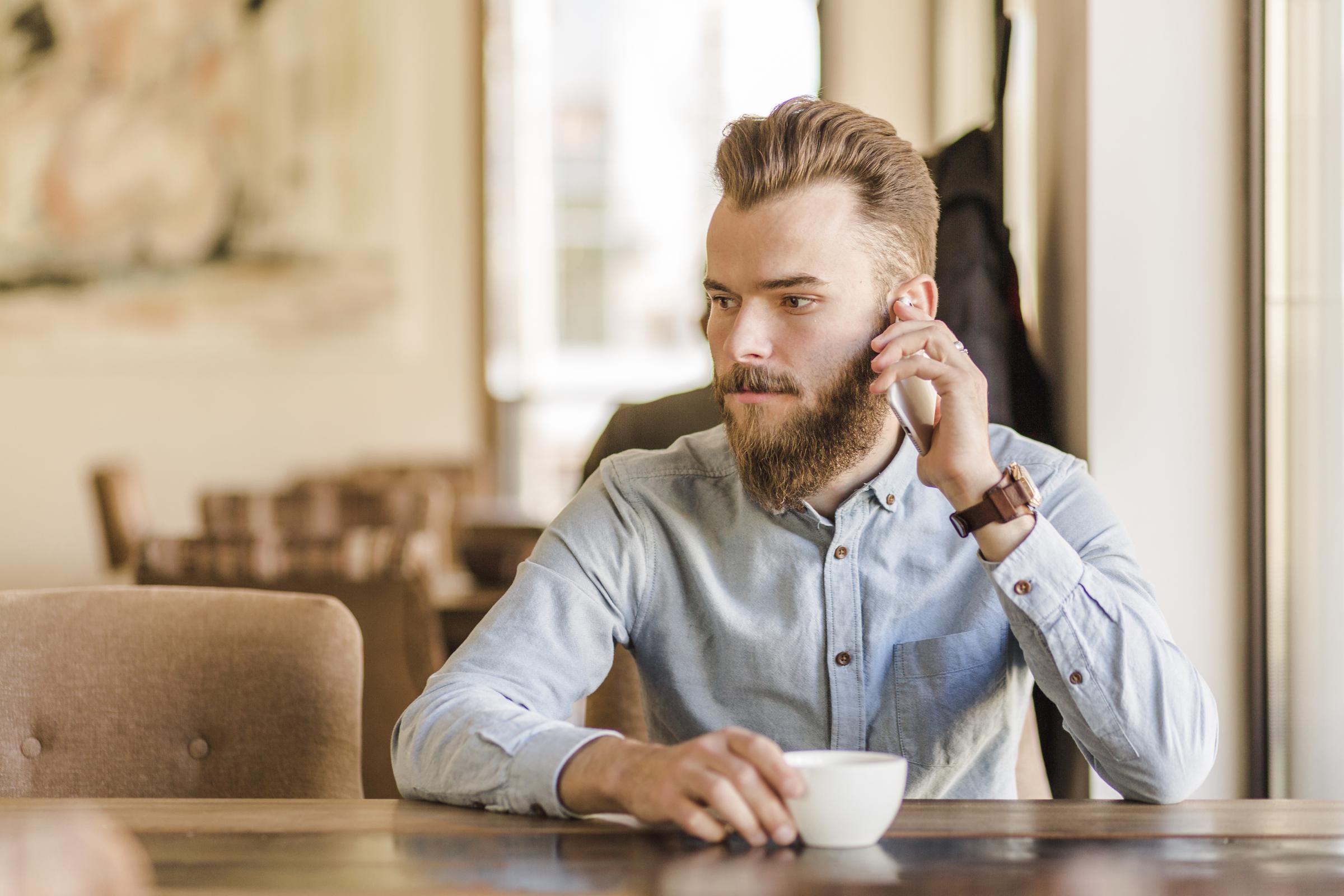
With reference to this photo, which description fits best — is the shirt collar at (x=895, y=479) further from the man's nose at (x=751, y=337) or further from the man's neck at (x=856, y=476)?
the man's nose at (x=751, y=337)

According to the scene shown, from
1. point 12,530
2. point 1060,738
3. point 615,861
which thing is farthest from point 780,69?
point 615,861

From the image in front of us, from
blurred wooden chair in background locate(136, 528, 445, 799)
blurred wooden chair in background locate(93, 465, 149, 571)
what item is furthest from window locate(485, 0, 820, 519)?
blurred wooden chair in background locate(136, 528, 445, 799)

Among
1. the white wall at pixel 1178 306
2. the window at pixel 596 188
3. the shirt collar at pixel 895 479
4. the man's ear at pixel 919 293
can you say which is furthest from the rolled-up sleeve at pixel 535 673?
the window at pixel 596 188

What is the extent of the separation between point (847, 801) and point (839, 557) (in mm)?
451

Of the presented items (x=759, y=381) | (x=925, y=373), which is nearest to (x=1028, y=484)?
(x=925, y=373)

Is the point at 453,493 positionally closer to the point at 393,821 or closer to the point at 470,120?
the point at 470,120

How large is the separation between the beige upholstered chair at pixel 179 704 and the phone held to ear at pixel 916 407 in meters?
0.62

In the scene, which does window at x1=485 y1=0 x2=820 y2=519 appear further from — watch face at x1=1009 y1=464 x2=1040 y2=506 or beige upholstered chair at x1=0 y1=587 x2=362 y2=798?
watch face at x1=1009 y1=464 x2=1040 y2=506

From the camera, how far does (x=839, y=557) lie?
1.31 m

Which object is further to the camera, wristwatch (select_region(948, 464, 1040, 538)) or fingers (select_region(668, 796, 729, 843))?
wristwatch (select_region(948, 464, 1040, 538))

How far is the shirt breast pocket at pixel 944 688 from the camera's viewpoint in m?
1.26

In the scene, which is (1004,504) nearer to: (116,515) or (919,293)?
(919,293)

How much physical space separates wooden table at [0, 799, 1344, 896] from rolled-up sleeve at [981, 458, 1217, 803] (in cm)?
5

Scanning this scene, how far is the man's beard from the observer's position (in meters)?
1.29
